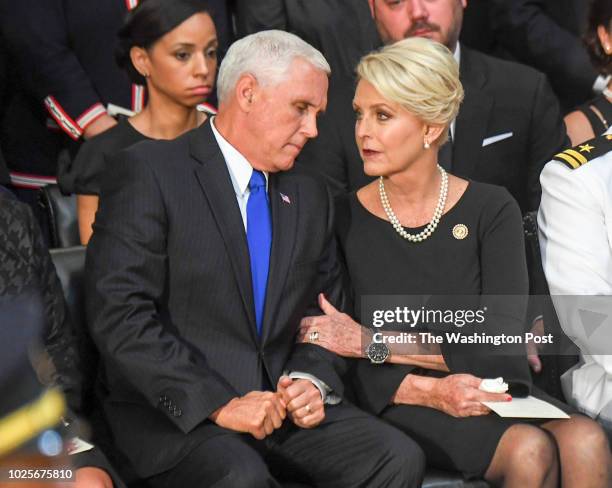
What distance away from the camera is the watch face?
359 centimetres

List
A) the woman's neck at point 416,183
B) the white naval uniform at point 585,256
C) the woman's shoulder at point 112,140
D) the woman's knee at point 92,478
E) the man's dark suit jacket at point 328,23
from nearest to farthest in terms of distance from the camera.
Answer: the woman's knee at point 92,478 < the white naval uniform at point 585,256 < the woman's neck at point 416,183 < the woman's shoulder at point 112,140 < the man's dark suit jacket at point 328,23

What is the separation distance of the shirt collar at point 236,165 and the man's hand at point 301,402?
Answer: 0.58 metres

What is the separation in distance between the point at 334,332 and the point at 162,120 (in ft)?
4.32

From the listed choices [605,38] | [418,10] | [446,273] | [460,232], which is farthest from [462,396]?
[418,10]

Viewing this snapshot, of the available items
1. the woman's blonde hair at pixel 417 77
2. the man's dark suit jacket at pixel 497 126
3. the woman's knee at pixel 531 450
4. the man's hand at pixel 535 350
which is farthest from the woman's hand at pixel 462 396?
the man's dark suit jacket at pixel 497 126

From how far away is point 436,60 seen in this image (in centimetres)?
364

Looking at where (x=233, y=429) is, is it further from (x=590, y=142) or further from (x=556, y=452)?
(x=590, y=142)

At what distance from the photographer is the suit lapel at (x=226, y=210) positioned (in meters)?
3.34

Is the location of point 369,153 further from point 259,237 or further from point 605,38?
point 605,38

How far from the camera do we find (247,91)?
349 cm

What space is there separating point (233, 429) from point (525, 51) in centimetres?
272

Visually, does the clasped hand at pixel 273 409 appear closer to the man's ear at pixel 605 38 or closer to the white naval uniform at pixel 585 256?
the white naval uniform at pixel 585 256

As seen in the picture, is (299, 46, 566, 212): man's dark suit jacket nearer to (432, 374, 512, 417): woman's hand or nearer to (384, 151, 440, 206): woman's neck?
(384, 151, 440, 206): woman's neck

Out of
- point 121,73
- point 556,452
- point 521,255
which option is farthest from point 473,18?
point 556,452
